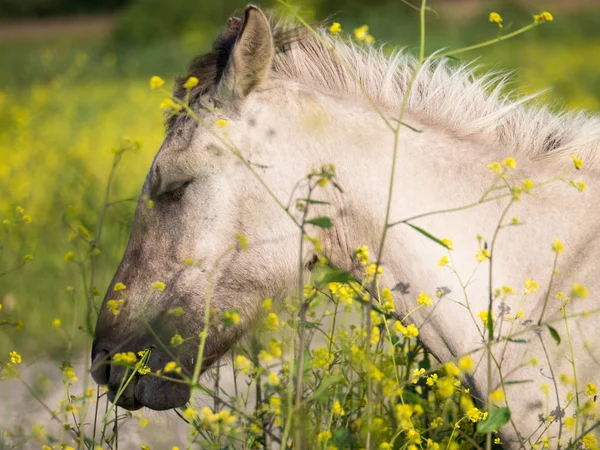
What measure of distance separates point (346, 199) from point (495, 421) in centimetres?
105

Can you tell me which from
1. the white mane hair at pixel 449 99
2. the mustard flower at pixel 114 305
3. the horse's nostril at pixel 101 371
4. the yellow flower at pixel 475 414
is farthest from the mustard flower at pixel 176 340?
the white mane hair at pixel 449 99

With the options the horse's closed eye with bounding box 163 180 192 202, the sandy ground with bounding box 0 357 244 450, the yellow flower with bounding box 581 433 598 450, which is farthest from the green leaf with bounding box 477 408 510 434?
the sandy ground with bounding box 0 357 244 450

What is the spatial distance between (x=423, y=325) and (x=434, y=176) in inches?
21.6

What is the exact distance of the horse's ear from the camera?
9.08 feet

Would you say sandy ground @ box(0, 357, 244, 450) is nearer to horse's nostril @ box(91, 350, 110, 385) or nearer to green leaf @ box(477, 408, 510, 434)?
horse's nostril @ box(91, 350, 110, 385)

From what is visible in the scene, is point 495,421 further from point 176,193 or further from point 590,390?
point 176,193

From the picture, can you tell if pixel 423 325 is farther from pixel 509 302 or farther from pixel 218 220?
pixel 218 220

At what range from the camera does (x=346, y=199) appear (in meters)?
2.82

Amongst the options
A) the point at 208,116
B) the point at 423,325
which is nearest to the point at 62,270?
the point at 208,116

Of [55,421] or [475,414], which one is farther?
[55,421]

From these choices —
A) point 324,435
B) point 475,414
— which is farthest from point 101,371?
point 475,414

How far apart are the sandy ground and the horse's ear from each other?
4.44 ft

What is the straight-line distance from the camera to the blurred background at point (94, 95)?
545 centimetres

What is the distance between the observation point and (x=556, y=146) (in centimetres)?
294
